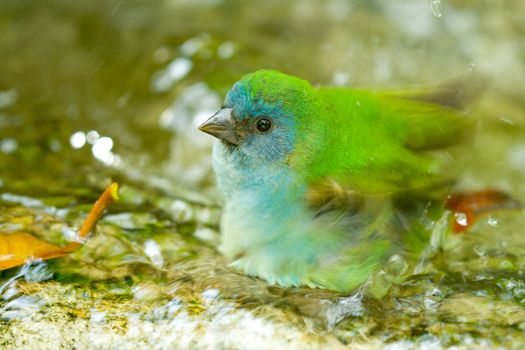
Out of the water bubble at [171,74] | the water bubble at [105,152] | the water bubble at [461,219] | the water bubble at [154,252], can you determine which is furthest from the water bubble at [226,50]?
the water bubble at [461,219]

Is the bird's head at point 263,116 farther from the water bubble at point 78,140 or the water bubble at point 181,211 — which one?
the water bubble at point 78,140

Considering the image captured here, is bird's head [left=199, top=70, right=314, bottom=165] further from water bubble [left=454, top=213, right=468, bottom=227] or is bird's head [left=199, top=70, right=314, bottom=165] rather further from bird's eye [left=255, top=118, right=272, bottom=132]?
water bubble [left=454, top=213, right=468, bottom=227]

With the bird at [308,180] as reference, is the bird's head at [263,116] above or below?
above

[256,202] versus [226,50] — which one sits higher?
[226,50]

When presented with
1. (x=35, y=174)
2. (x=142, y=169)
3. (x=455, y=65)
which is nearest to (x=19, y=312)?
(x=35, y=174)

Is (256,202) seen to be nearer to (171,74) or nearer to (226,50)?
(171,74)

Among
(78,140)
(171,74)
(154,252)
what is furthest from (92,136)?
(154,252)

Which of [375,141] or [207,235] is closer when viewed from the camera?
[375,141]
